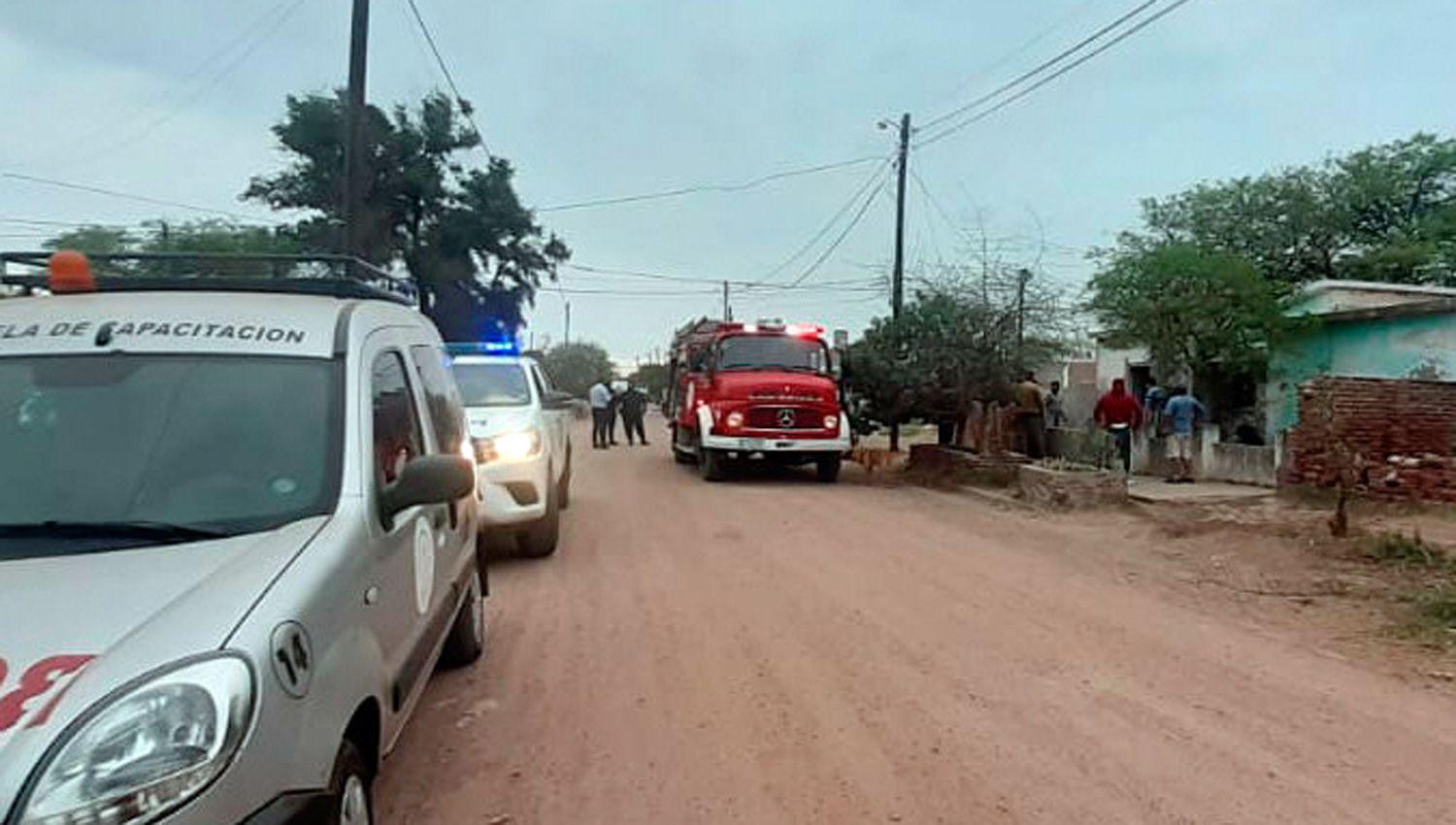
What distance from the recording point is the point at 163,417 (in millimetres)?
3633

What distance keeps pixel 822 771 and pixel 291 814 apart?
8.23 feet

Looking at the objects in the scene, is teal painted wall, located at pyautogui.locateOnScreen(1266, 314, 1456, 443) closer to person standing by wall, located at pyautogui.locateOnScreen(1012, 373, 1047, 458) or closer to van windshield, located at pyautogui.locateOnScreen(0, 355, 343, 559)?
person standing by wall, located at pyautogui.locateOnScreen(1012, 373, 1047, 458)

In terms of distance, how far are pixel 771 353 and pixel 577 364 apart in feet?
183

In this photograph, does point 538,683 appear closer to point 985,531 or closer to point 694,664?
point 694,664

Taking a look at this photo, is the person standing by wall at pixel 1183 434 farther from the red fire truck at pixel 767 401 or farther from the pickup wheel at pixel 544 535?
the pickup wheel at pixel 544 535

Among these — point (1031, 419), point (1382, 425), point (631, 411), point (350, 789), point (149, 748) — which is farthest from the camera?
point (631, 411)

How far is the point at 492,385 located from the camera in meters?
10.5

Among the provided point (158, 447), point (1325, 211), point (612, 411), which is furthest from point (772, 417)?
point (1325, 211)

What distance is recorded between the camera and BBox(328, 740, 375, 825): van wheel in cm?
294

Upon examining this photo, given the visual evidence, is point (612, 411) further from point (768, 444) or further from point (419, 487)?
point (419, 487)

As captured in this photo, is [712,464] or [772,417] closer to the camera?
[772,417]

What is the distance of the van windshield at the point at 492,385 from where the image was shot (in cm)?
1015

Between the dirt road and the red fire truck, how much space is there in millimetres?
7763

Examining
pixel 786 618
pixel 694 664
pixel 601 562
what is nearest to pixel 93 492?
pixel 694 664
